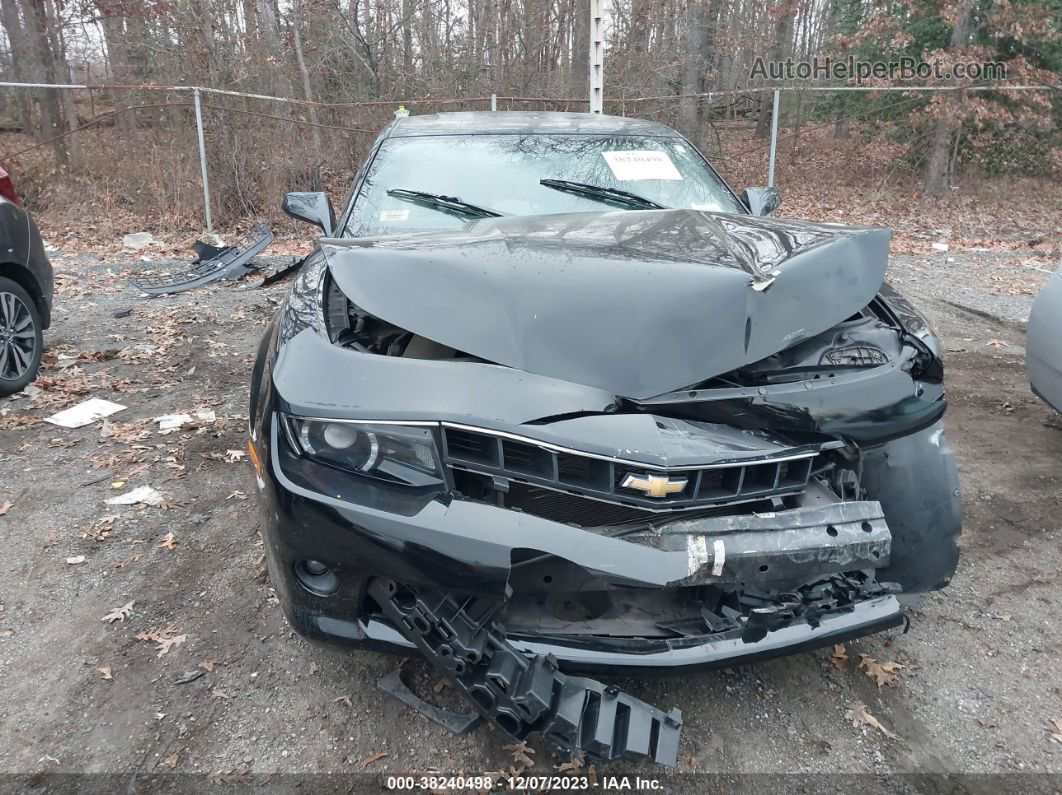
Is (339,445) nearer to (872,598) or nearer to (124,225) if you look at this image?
(872,598)

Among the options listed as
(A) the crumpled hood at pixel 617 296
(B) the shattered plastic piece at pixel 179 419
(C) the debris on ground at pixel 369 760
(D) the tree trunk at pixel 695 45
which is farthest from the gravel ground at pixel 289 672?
(D) the tree trunk at pixel 695 45

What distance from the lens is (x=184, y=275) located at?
26.7 feet

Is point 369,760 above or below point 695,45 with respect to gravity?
below

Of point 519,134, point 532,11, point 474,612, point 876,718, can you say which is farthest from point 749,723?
point 532,11

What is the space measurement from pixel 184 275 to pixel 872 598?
794 cm

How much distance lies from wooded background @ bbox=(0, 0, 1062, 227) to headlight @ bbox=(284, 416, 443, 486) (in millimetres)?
10013

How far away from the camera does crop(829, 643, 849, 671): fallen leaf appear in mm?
2543

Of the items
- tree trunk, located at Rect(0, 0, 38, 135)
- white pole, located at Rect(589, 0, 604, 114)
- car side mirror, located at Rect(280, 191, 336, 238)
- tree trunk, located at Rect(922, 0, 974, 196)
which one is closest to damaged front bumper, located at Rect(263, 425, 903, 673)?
car side mirror, located at Rect(280, 191, 336, 238)

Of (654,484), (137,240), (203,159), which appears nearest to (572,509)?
(654,484)

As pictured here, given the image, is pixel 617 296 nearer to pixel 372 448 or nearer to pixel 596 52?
pixel 372 448

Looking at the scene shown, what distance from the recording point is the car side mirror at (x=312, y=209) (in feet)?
12.1

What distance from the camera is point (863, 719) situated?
2.31 m

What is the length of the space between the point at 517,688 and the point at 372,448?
71 centimetres

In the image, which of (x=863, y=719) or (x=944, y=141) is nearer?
(x=863, y=719)
